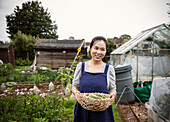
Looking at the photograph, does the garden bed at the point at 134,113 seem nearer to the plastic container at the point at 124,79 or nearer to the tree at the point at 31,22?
the plastic container at the point at 124,79

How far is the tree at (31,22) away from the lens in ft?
69.3

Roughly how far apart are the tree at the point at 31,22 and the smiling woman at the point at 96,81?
22831 mm

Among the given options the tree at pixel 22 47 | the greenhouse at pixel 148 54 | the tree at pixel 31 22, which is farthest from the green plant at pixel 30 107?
the tree at pixel 31 22

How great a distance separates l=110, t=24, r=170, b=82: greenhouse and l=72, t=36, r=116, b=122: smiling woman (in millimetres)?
3518

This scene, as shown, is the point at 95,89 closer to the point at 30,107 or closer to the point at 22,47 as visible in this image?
the point at 30,107

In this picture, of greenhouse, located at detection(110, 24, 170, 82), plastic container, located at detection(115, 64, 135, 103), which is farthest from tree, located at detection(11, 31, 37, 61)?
plastic container, located at detection(115, 64, 135, 103)

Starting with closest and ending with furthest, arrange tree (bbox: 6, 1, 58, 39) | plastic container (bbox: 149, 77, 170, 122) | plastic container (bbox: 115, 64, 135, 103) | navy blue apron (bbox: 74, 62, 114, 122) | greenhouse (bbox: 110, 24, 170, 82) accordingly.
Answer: navy blue apron (bbox: 74, 62, 114, 122)
plastic container (bbox: 149, 77, 170, 122)
plastic container (bbox: 115, 64, 135, 103)
greenhouse (bbox: 110, 24, 170, 82)
tree (bbox: 6, 1, 58, 39)

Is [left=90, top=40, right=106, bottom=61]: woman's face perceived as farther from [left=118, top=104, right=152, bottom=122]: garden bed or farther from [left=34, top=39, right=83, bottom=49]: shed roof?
[left=34, top=39, right=83, bottom=49]: shed roof

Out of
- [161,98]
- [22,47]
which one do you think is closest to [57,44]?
[161,98]

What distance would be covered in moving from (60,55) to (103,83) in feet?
25.5

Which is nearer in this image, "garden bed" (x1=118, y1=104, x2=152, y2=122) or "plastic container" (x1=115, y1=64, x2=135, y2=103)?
"garden bed" (x1=118, y1=104, x2=152, y2=122)

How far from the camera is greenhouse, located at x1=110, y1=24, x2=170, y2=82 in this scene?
494 centimetres

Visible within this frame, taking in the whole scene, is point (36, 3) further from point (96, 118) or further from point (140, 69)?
point (96, 118)

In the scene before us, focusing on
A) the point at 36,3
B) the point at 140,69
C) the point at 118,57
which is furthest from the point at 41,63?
the point at 36,3
